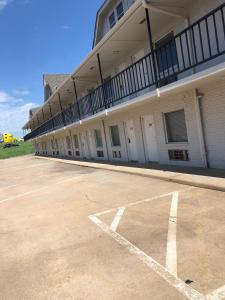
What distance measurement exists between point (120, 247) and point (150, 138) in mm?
9135

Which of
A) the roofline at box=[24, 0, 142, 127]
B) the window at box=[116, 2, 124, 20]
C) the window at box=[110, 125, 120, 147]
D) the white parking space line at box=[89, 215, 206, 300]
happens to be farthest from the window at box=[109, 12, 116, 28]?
the white parking space line at box=[89, 215, 206, 300]

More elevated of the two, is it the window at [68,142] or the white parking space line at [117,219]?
the window at [68,142]

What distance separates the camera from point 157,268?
421cm

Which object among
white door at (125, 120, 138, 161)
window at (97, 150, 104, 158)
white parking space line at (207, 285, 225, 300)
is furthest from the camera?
window at (97, 150, 104, 158)

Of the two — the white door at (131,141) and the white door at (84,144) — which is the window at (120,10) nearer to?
the white door at (131,141)

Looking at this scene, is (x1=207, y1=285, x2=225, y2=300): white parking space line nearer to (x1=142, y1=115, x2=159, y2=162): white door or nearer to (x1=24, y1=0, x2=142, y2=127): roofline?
(x1=24, y1=0, x2=142, y2=127): roofline

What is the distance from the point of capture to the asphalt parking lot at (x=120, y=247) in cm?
387

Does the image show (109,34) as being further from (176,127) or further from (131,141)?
(131,141)

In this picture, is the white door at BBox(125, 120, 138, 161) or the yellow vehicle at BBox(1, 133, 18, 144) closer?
the white door at BBox(125, 120, 138, 161)

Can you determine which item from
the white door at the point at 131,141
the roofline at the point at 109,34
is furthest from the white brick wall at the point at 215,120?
the white door at the point at 131,141

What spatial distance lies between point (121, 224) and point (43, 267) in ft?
6.37

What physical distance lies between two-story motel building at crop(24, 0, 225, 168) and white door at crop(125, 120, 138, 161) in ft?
0.16

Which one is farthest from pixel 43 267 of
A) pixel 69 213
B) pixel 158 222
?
pixel 69 213

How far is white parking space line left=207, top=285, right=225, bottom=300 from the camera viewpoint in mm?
3353
